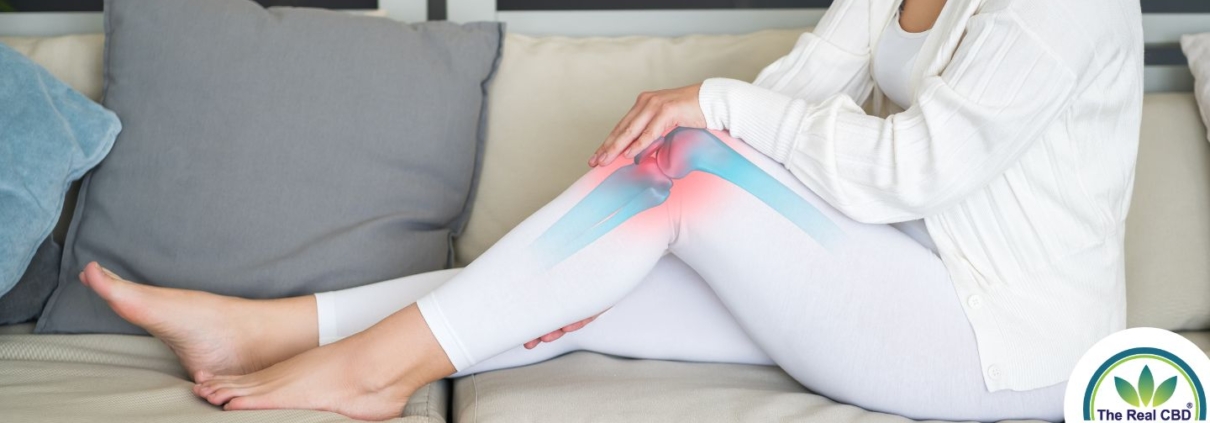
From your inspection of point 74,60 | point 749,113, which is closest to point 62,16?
point 74,60

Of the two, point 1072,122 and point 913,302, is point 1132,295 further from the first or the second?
point 913,302

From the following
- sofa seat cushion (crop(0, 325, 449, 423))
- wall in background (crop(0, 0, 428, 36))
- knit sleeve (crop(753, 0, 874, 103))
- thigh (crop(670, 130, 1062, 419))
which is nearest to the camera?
sofa seat cushion (crop(0, 325, 449, 423))

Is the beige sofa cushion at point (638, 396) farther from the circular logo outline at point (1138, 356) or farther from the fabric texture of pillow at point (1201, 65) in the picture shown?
the fabric texture of pillow at point (1201, 65)

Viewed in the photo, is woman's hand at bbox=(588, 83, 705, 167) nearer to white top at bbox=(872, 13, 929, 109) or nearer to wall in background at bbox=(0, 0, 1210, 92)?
white top at bbox=(872, 13, 929, 109)

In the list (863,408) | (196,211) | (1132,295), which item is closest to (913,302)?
(863,408)

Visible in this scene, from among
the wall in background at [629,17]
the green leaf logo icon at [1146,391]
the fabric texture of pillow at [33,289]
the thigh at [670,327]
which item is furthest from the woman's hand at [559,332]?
the wall in background at [629,17]

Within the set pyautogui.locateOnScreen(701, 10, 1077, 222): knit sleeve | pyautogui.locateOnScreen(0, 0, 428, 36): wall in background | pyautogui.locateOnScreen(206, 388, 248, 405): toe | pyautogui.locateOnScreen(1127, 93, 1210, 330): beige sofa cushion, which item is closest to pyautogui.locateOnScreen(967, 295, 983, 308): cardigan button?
pyautogui.locateOnScreen(701, 10, 1077, 222): knit sleeve

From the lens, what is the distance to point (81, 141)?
154 centimetres

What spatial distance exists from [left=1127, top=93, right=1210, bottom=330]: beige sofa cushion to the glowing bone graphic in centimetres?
70

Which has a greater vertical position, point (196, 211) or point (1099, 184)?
point (1099, 184)

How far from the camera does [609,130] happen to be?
178 cm

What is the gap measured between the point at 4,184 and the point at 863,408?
118 cm

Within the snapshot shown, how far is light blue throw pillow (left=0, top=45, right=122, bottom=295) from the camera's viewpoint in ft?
4.69

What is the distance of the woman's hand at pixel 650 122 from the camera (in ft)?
4.28
